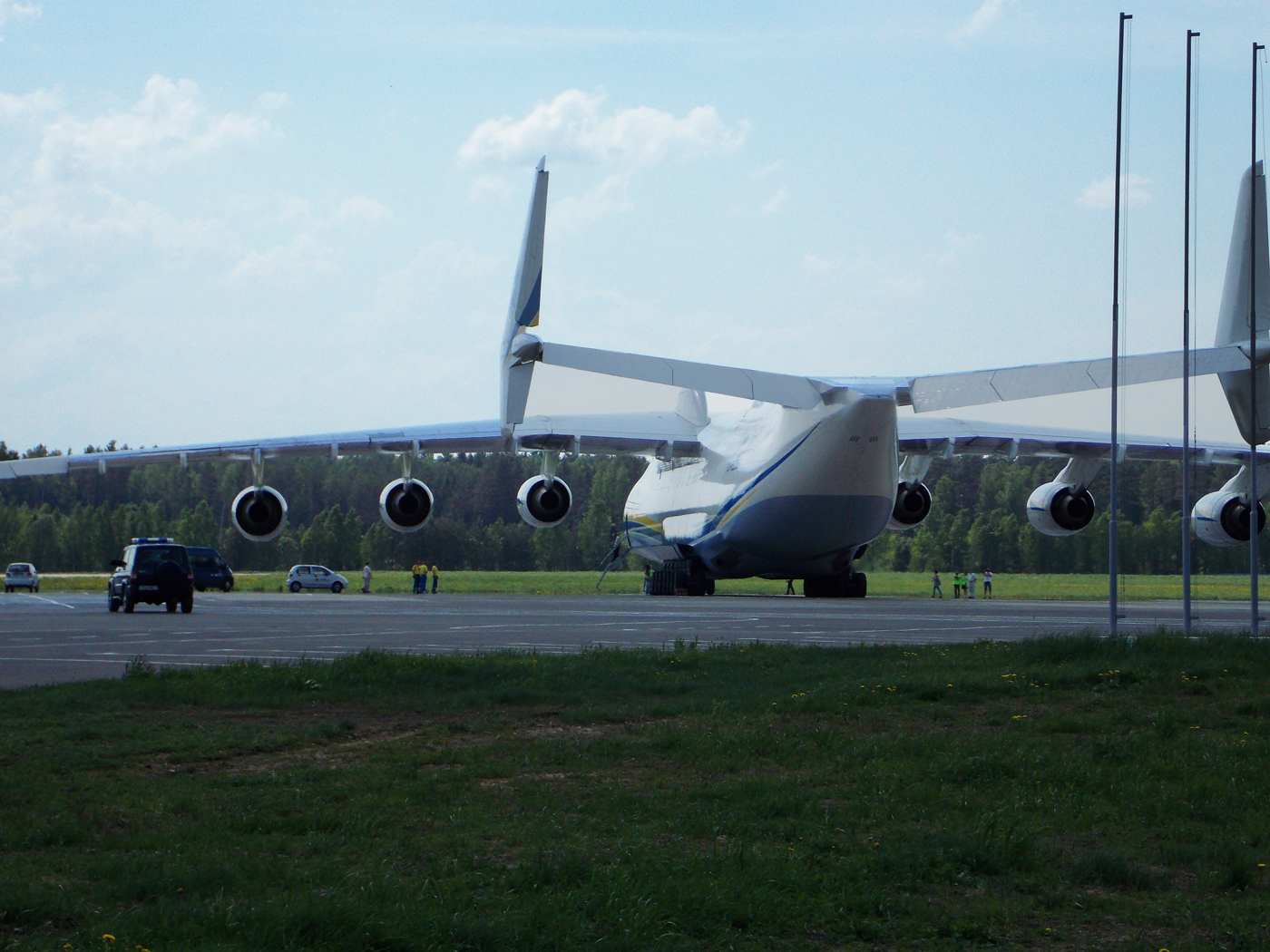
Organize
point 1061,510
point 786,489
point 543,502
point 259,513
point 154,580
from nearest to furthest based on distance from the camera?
1. point 154,580
2. point 786,489
3. point 259,513
4. point 1061,510
5. point 543,502

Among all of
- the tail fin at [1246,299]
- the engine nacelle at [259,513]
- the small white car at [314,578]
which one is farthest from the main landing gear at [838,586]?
the small white car at [314,578]

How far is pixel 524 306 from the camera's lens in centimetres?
1998

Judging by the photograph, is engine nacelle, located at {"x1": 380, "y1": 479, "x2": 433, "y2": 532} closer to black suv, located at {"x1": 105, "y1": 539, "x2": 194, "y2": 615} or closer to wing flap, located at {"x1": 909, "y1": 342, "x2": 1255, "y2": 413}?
black suv, located at {"x1": 105, "y1": 539, "x2": 194, "y2": 615}

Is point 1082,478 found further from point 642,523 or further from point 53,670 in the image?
point 53,670

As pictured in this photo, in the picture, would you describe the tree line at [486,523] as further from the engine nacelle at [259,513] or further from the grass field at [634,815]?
the grass field at [634,815]

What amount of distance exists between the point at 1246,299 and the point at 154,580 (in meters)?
21.7

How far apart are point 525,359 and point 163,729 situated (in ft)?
27.6

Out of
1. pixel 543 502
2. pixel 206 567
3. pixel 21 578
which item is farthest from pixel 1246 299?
pixel 21 578

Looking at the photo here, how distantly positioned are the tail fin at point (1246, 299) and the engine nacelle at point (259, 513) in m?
21.6

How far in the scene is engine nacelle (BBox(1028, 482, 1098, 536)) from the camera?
33.2 meters

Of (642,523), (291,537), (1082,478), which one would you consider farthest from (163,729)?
(291,537)

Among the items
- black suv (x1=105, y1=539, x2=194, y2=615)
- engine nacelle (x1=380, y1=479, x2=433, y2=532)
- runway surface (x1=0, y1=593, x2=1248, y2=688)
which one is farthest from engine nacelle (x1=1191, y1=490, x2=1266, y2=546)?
black suv (x1=105, y1=539, x2=194, y2=615)

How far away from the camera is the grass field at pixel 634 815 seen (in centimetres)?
493

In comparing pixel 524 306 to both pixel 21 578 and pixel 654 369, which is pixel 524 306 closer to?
pixel 654 369
